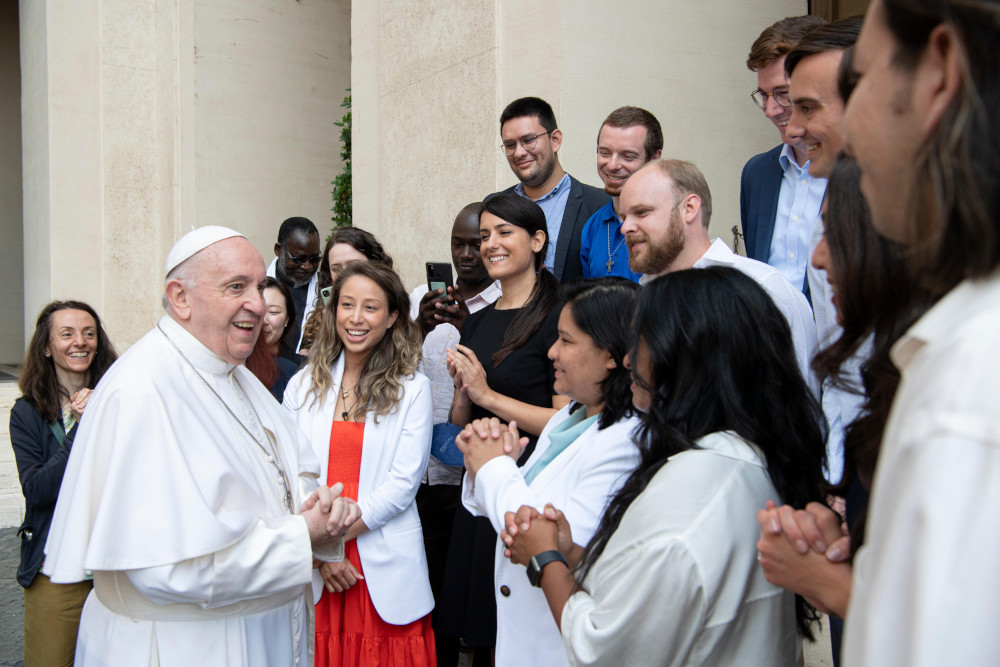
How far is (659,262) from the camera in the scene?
3.51 metres

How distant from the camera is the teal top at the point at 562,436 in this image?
2.82m

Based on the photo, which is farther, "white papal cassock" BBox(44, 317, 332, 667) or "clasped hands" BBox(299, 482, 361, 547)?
"clasped hands" BBox(299, 482, 361, 547)

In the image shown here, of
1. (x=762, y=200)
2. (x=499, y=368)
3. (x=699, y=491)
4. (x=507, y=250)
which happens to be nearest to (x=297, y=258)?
(x=507, y=250)

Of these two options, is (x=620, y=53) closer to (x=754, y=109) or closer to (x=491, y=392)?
(x=754, y=109)

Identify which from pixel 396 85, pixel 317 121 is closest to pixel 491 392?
pixel 396 85

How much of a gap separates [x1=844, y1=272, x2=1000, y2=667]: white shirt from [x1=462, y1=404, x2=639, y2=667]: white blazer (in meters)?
1.61

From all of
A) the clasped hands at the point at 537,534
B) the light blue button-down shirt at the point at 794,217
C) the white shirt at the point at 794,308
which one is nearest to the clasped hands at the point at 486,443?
the clasped hands at the point at 537,534

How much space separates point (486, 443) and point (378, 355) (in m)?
1.58

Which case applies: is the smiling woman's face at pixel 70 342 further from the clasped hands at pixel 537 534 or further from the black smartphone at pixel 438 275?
the clasped hands at pixel 537 534

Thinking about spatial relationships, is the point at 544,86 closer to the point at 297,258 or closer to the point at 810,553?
the point at 297,258

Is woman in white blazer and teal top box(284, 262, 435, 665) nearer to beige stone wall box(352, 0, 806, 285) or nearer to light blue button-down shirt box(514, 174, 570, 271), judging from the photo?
light blue button-down shirt box(514, 174, 570, 271)

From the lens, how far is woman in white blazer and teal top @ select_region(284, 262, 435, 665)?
12.6ft

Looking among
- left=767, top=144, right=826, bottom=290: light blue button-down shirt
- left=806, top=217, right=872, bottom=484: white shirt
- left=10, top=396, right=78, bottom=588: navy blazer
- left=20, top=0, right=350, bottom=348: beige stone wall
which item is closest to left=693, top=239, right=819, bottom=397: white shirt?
left=806, top=217, right=872, bottom=484: white shirt

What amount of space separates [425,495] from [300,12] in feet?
30.4
